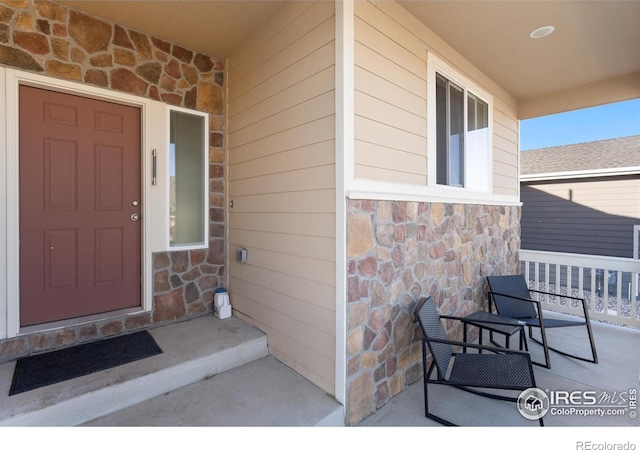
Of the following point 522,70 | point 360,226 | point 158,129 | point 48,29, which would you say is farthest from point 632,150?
point 48,29

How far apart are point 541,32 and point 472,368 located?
9.88ft

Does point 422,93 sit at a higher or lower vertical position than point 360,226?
higher

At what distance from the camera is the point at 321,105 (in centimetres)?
220

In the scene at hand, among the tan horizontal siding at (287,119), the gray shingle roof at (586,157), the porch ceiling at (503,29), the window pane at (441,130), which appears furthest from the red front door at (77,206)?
the gray shingle roof at (586,157)

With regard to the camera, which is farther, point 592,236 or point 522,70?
point 592,236

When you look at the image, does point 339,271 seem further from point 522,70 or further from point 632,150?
point 632,150

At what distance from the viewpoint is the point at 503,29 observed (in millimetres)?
2812

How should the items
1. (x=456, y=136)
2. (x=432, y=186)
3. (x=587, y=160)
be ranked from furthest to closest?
(x=587, y=160) → (x=456, y=136) → (x=432, y=186)

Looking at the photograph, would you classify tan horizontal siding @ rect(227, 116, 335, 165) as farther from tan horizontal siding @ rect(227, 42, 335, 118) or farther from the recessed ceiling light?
the recessed ceiling light

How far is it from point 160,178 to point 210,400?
6.75 feet

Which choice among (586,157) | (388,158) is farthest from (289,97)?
(586,157)

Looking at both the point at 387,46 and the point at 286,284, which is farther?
the point at 286,284

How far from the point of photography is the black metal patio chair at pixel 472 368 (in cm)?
194

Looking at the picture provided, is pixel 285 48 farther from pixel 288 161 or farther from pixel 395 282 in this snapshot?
pixel 395 282
